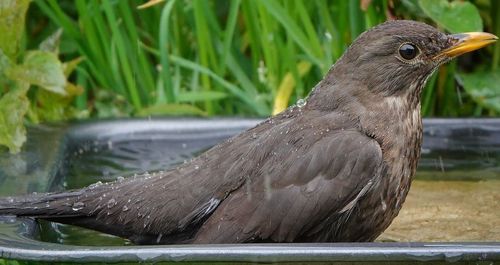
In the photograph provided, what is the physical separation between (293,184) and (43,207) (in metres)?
0.82

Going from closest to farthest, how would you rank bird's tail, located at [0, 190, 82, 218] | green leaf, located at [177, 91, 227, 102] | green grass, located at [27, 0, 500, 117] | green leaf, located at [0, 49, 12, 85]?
1. bird's tail, located at [0, 190, 82, 218]
2. green leaf, located at [0, 49, 12, 85]
3. green grass, located at [27, 0, 500, 117]
4. green leaf, located at [177, 91, 227, 102]

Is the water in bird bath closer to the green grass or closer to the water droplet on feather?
the water droplet on feather

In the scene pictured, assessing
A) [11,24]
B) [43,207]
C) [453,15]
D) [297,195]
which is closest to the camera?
[297,195]

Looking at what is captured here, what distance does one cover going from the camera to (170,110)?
589 cm

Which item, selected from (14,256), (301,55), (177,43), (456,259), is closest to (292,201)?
(456,259)

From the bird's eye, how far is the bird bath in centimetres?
64

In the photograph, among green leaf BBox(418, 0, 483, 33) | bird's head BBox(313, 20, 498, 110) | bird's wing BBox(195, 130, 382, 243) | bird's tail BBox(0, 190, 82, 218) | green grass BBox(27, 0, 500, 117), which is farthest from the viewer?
green grass BBox(27, 0, 500, 117)

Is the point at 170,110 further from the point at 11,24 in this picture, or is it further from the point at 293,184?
the point at 293,184

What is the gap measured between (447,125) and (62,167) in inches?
69.8

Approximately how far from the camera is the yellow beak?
405 cm

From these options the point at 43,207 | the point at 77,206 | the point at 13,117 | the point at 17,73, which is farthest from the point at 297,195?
the point at 17,73

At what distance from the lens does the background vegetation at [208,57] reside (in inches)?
215

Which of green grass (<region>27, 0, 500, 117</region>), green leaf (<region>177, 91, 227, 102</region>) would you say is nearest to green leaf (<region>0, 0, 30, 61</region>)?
green grass (<region>27, 0, 500, 117</region>)

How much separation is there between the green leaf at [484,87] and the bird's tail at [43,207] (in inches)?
109
